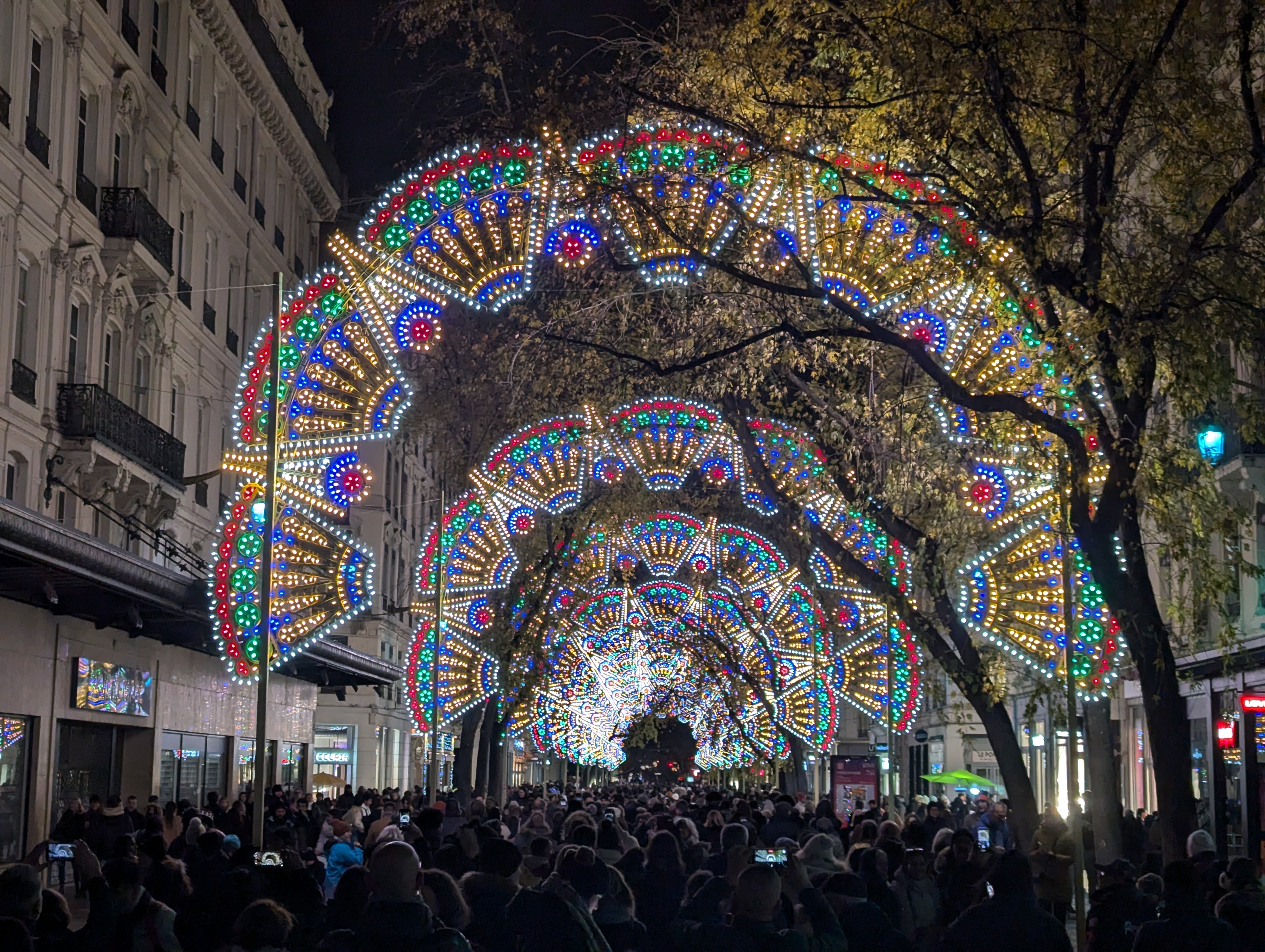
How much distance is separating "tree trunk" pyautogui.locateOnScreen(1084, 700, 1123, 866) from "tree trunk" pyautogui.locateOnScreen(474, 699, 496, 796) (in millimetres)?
22366

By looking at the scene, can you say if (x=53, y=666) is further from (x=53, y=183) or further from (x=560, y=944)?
(x=560, y=944)

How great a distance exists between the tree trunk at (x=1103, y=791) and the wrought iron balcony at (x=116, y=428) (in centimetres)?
1914

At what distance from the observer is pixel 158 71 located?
3519 cm

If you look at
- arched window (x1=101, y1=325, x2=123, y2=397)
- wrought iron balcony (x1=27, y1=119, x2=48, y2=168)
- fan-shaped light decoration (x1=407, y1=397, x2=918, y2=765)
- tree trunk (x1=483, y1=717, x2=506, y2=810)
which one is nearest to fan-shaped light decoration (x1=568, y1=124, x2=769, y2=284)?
fan-shaped light decoration (x1=407, y1=397, x2=918, y2=765)

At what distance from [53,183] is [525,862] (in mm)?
18803

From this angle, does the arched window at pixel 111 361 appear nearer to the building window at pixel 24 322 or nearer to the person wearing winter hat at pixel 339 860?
the building window at pixel 24 322

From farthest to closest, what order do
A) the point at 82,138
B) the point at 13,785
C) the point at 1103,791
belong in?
the point at 82,138
the point at 13,785
the point at 1103,791

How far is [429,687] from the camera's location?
27.8 m

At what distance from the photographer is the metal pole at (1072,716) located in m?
13.5

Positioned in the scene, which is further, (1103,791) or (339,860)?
(1103,791)

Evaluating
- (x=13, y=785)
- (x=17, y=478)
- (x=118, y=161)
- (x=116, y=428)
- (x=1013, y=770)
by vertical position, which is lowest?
(x=13, y=785)

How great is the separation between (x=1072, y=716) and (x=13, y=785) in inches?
641

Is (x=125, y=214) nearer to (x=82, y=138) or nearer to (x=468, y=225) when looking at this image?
(x=82, y=138)

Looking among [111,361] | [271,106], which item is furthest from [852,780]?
[271,106]
